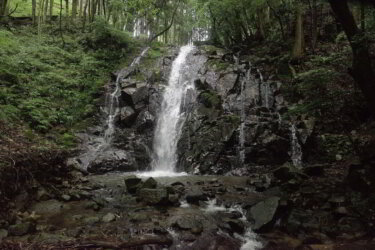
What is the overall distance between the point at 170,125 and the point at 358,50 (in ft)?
31.9

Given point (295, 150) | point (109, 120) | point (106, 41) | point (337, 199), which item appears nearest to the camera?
point (337, 199)

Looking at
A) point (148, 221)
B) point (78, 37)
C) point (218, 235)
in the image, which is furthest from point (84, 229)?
point (78, 37)

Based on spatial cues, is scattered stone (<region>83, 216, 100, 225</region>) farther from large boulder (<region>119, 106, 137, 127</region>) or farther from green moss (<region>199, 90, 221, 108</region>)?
green moss (<region>199, 90, 221, 108</region>)

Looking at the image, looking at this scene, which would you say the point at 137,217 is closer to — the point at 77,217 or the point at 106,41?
the point at 77,217

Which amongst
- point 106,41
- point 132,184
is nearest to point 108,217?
point 132,184

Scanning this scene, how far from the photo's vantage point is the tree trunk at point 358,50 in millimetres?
A: 6137

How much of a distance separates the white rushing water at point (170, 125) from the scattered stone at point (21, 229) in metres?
6.84

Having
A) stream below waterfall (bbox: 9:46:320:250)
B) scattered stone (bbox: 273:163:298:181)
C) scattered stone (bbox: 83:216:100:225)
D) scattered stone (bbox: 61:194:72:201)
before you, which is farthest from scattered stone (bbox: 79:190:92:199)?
scattered stone (bbox: 273:163:298:181)

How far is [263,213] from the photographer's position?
640cm

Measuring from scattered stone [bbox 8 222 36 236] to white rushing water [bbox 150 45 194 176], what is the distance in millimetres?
6840

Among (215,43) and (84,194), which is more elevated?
(215,43)

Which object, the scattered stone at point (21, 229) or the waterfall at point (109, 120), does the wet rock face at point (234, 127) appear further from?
the scattered stone at point (21, 229)

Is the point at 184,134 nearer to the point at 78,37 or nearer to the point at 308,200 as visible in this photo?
the point at 308,200

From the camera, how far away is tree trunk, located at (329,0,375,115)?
242 inches
